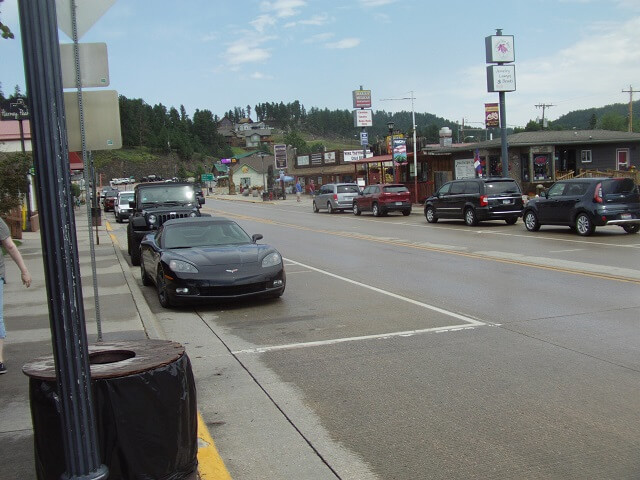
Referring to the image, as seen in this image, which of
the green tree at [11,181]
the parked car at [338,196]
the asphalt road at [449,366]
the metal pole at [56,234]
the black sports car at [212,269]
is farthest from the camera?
the parked car at [338,196]

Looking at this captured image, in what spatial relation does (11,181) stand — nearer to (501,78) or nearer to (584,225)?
(584,225)

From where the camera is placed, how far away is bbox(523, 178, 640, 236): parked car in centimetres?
1848

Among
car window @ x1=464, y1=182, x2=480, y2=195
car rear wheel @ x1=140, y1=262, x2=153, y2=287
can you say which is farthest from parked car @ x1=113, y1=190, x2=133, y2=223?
car rear wheel @ x1=140, y1=262, x2=153, y2=287

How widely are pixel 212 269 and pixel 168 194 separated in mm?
9453

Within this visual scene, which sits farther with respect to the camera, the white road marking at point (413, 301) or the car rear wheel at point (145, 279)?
the car rear wheel at point (145, 279)

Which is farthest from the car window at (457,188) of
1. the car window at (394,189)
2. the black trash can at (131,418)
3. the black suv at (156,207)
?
the black trash can at (131,418)

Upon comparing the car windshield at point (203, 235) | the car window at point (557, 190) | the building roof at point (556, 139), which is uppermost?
the building roof at point (556, 139)

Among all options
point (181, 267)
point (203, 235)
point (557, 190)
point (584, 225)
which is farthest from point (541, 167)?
point (181, 267)

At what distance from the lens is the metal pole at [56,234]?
111 inches

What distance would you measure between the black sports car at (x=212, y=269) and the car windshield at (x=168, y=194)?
7.37 metres

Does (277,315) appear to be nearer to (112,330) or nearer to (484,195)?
(112,330)

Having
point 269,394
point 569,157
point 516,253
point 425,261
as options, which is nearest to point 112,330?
point 269,394

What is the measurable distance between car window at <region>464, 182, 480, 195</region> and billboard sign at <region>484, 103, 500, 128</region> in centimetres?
1388

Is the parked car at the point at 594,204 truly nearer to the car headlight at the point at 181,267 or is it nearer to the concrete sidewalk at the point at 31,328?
the concrete sidewalk at the point at 31,328
